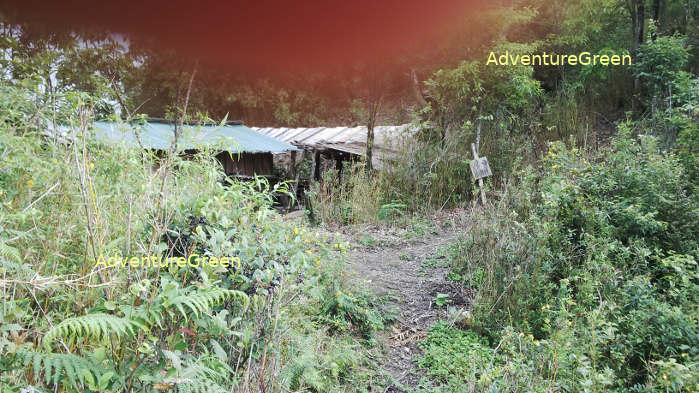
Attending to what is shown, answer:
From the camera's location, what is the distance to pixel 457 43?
7016mm

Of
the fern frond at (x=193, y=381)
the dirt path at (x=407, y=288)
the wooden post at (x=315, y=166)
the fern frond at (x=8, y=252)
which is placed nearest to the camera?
the fern frond at (x=193, y=381)

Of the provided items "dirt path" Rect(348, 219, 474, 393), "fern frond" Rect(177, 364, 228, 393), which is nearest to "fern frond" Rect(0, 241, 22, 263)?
"fern frond" Rect(177, 364, 228, 393)

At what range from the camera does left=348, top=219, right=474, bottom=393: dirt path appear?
2.57 metres

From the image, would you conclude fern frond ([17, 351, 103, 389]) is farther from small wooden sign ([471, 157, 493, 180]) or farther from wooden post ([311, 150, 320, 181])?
wooden post ([311, 150, 320, 181])

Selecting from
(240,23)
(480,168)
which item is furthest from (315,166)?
(240,23)

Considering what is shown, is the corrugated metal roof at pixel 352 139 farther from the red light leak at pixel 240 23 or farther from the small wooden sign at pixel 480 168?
the red light leak at pixel 240 23

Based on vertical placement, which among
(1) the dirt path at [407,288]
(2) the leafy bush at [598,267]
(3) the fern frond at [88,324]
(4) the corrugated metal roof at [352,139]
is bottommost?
(1) the dirt path at [407,288]

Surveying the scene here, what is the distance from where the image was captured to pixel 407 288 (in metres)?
3.56

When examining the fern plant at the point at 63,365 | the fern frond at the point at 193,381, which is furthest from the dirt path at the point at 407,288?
the fern plant at the point at 63,365

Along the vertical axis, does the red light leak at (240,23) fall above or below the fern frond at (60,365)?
above

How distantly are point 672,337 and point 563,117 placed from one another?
5.52 meters

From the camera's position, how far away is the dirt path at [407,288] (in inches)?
101

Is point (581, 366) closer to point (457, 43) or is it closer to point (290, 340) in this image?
point (290, 340)

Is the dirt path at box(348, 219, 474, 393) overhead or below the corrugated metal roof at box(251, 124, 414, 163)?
below
